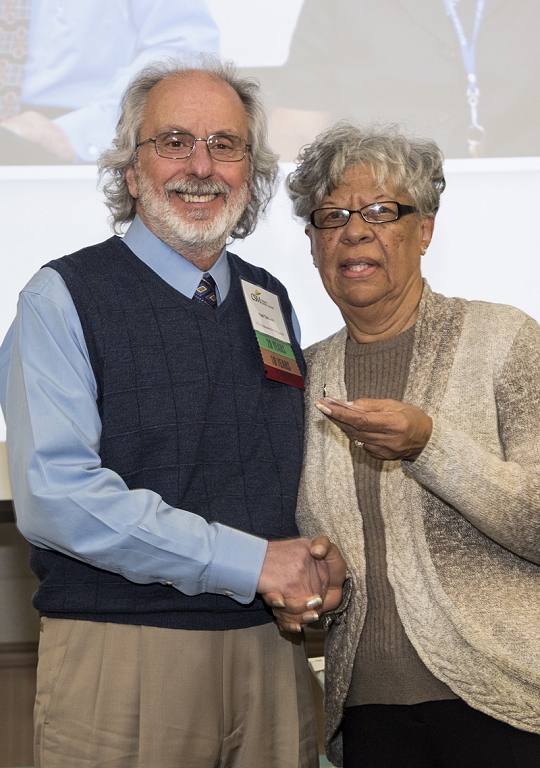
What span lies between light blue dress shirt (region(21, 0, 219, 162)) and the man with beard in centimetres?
102

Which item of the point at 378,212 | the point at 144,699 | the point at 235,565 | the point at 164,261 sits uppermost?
the point at 378,212

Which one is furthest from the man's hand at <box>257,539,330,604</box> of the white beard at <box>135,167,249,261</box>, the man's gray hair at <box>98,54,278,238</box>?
the man's gray hair at <box>98,54,278,238</box>

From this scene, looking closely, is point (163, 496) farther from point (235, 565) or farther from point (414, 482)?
point (414, 482)

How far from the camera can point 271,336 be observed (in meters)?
1.97

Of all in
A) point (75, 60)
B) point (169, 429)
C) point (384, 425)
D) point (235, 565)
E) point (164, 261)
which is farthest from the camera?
point (75, 60)

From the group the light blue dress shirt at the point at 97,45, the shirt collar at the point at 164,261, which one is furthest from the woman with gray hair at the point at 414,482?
the light blue dress shirt at the point at 97,45

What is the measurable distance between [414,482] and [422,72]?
171 centimetres

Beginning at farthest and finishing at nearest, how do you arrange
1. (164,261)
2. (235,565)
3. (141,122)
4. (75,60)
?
(75,60)
(141,122)
(164,261)
(235,565)

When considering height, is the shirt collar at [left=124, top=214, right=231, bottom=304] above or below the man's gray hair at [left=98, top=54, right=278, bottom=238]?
below

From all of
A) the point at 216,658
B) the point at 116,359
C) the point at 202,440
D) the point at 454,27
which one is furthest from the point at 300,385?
the point at 454,27

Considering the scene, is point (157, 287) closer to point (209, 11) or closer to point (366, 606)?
point (366, 606)

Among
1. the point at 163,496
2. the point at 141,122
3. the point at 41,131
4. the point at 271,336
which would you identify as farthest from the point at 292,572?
the point at 41,131

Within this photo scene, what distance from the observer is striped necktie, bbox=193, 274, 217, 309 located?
191 cm

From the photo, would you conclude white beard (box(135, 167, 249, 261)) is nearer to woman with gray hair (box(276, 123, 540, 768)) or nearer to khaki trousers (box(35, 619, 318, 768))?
woman with gray hair (box(276, 123, 540, 768))
